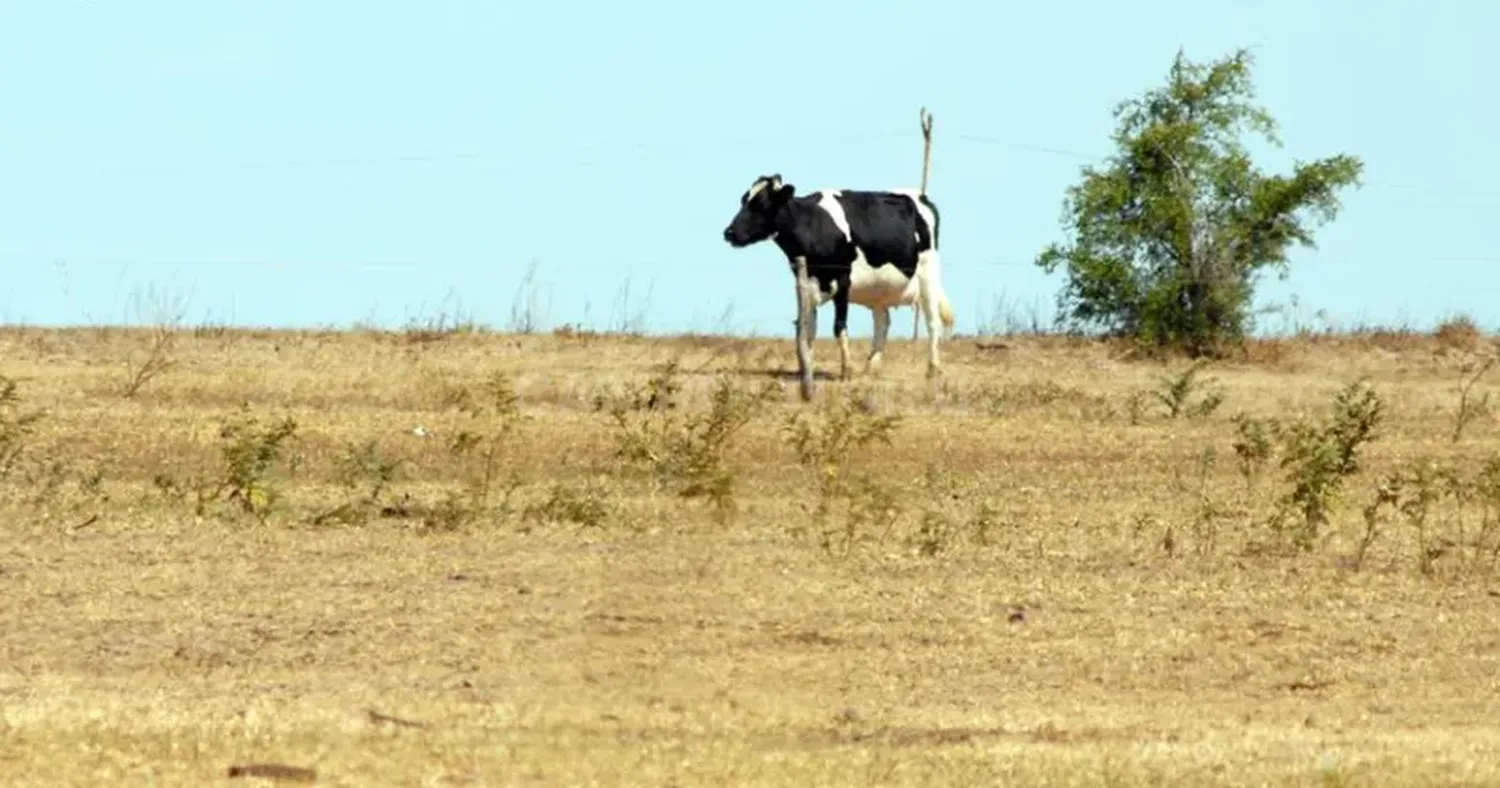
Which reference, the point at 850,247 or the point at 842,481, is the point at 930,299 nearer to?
the point at 850,247

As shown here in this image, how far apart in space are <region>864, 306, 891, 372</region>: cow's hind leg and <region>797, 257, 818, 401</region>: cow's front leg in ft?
2.08

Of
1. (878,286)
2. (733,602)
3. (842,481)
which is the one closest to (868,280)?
(878,286)

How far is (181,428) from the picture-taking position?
21797 millimetres

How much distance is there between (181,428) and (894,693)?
10797mm

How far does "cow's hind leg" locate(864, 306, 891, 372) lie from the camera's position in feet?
99.0

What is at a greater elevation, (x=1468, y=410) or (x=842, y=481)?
(x=1468, y=410)

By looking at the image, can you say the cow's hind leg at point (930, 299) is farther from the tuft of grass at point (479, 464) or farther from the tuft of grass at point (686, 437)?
the tuft of grass at point (479, 464)

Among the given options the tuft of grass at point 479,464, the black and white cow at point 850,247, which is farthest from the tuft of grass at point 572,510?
the black and white cow at point 850,247

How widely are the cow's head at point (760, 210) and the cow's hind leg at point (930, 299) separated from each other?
1.68 m

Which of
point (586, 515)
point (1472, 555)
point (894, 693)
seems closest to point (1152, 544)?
point (1472, 555)

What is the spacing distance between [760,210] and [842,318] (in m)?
1.41

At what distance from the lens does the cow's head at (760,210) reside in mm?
30281

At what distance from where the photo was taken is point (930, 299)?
102 ft

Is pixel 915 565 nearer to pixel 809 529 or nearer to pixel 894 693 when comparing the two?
pixel 809 529
